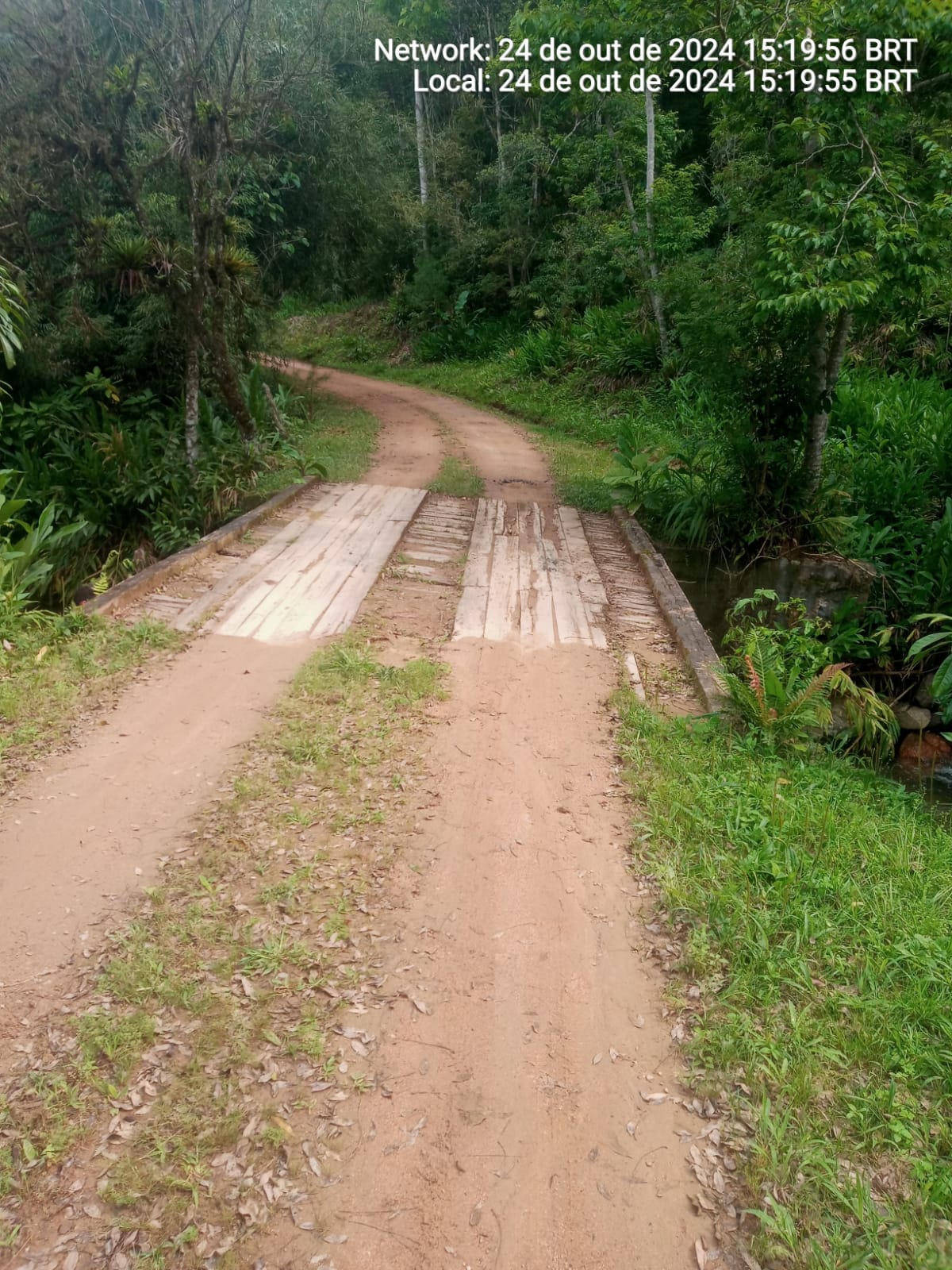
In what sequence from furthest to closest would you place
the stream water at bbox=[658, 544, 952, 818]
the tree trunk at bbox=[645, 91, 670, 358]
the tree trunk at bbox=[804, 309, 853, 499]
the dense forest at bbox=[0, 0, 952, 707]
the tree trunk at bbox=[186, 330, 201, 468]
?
the tree trunk at bbox=[645, 91, 670, 358] < the tree trunk at bbox=[186, 330, 201, 468] < the stream water at bbox=[658, 544, 952, 818] < the tree trunk at bbox=[804, 309, 853, 499] < the dense forest at bbox=[0, 0, 952, 707]

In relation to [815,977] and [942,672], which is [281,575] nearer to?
[815,977]

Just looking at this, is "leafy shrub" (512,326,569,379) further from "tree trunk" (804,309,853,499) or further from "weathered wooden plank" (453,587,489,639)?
"weathered wooden plank" (453,587,489,639)

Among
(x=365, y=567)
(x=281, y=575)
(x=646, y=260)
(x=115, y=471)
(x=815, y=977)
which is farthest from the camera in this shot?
(x=646, y=260)

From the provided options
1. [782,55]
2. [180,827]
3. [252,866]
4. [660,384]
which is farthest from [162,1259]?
[660,384]

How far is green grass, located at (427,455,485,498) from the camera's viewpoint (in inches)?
375

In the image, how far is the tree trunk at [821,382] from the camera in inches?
275

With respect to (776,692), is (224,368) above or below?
above

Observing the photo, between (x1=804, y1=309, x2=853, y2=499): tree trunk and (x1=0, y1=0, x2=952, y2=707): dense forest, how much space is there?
0.03m

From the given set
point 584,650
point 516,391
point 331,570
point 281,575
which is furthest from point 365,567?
point 516,391

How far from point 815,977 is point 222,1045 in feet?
6.78

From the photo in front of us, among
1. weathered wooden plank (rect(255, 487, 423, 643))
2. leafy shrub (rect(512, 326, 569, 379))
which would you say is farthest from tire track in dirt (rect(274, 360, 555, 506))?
leafy shrub (rect(512, 326, 569, 379))

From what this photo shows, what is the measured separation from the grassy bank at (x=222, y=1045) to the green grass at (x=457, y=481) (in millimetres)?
6052

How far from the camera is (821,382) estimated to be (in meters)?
7.23

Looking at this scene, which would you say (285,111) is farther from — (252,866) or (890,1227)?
(890,1227)
